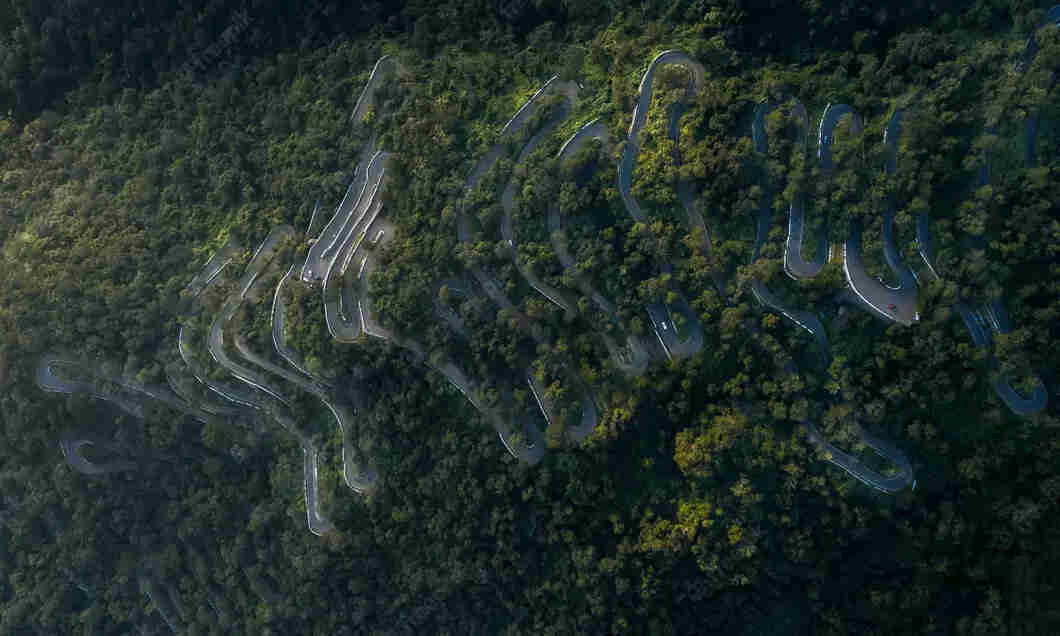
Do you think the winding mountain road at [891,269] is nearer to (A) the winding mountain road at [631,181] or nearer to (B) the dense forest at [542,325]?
(B) the dense forest at [542,325]

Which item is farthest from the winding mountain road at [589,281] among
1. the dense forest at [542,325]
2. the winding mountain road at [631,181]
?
the winding mountain road at [631,181]

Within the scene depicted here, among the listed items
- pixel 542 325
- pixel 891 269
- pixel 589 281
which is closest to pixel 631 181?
pixel 589 281

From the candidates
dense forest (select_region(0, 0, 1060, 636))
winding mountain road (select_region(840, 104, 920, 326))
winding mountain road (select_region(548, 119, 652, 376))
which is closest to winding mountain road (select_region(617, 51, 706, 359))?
dense forest (select_region(0, 0, 1060, 636))

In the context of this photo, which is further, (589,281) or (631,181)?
(589,281)

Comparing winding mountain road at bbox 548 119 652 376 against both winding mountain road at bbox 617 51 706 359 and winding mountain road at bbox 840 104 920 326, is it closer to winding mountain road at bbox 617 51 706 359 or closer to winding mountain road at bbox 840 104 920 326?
winding mountain road at bbox 617 51 706 359

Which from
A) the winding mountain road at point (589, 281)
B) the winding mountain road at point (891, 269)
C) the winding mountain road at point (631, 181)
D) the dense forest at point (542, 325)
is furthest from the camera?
the winding mountain road at point (589, 281)

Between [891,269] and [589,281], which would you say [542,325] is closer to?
[589,281]

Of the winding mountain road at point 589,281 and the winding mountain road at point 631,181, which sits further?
the winding mountain road at point 589,281

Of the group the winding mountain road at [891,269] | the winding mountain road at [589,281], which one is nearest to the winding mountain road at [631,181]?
the winding mountain road at [589,281]

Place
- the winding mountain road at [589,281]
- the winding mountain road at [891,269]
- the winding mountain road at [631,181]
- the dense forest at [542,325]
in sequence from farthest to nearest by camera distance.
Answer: the winding mountain road at [589,281]
the winding mountain road at [631,181]
the winding mountain road at [891,269]
the dense forest at [542,325]
